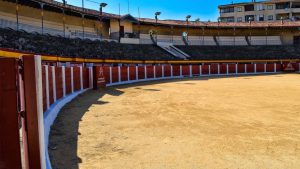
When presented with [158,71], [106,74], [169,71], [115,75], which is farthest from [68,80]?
[169,71]

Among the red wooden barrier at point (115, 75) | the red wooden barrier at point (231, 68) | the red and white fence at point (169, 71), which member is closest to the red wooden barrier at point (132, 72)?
the red and white fence at point (169, 71)

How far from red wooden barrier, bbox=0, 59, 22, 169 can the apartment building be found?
190ft

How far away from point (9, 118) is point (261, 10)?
62189 mm

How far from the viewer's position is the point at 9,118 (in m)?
2.40

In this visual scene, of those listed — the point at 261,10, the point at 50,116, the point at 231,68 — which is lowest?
the point at 50,116

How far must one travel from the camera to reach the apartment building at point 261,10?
5650 cm

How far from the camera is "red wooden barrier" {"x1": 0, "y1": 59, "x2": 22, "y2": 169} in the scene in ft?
7.69

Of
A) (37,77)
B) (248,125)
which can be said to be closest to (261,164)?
(248,125)

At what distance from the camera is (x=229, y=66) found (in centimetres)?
3125

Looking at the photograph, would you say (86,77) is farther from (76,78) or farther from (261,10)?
(261,10)

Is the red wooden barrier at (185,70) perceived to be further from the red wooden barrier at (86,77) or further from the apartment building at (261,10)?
the apartment building at (261,10)

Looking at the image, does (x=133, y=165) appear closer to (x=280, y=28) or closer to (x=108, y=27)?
(x=108, y=27)

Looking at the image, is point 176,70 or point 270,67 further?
point 270,67

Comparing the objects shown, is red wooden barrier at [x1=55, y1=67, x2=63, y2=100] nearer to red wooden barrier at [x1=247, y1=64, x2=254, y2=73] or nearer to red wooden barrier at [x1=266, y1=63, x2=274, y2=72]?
red wooden barrier at [x1=247, y1=64, x2=254, y2=73]
